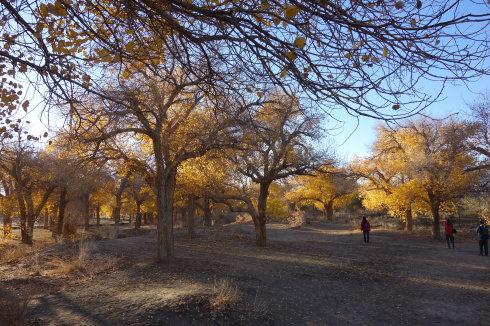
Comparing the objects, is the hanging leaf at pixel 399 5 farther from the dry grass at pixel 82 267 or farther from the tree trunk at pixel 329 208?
the tree trunk at pixel 329 208

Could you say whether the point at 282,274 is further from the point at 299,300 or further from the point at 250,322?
the point at 250,322

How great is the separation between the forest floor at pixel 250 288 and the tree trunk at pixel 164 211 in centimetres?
53

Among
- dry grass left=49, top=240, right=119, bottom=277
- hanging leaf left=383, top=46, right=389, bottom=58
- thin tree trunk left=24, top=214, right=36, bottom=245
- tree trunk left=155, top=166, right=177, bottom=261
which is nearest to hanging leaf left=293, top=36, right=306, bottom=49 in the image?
hanging leaf left=383, top=46, right=389, bottom=58

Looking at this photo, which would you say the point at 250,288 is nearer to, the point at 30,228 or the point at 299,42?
the point at 299,42

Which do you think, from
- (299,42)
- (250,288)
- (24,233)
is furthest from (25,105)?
(24,233)

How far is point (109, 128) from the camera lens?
1248 cm

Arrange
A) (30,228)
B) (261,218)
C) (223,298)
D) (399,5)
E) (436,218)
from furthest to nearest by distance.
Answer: (436,218) → (30,228) → (261,218) → (223,298) → (399,5)

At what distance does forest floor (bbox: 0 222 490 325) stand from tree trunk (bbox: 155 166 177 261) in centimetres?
53

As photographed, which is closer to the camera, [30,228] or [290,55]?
[290,55]

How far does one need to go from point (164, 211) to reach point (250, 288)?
15.0 ft

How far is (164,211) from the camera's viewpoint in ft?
46.0

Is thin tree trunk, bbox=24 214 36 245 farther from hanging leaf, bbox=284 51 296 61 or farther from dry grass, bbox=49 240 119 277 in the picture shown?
hanging leaf, bbox=284 51 296 61

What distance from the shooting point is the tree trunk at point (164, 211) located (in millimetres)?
13795

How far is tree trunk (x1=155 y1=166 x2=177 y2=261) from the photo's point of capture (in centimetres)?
1379
